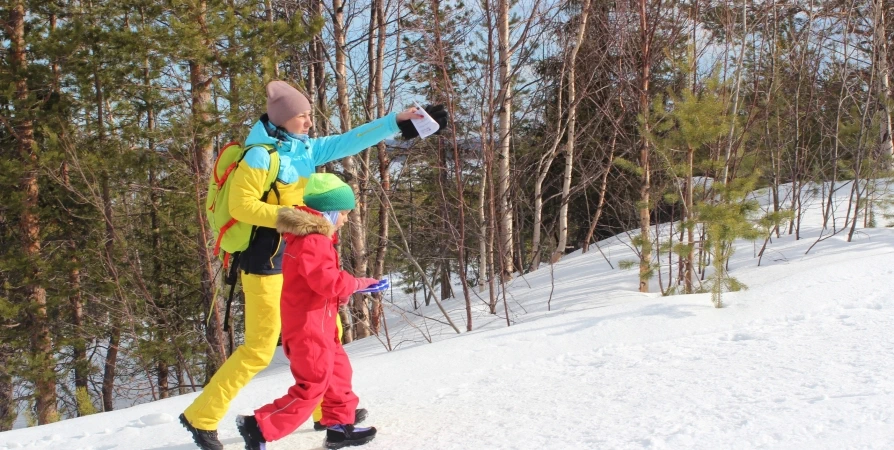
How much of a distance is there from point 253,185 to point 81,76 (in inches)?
355

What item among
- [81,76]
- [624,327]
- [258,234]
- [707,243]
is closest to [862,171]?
[707,243]

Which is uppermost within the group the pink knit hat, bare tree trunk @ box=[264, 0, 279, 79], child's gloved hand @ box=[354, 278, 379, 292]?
bare tree trunk @ box=[264, 0, 279, 79]

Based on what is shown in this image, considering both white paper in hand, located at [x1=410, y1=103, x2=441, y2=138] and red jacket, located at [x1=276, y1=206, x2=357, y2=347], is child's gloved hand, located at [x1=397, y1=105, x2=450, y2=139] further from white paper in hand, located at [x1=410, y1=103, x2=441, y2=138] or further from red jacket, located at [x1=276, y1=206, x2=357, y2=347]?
red jacket, located at [x1=276, y1=206, x2=357, y2=347]

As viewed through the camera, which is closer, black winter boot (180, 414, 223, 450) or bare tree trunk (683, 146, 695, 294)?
black winter boot (180, 414, 223, 450)

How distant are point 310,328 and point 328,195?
565mm

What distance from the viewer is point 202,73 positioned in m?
8.16

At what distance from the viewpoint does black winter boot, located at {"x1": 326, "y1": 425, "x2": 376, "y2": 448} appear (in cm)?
261

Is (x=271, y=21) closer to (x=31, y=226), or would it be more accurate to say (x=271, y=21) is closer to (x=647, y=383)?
(x=31, y=226)

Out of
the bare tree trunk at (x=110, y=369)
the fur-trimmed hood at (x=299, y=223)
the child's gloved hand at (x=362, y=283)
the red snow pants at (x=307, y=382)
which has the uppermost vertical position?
the fur-trimmed hood at (x=299, y=223)

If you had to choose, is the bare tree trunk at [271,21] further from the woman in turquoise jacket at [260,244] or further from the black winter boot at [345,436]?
the black winter boot at [345,436]

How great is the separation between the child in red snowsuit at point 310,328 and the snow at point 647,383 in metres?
0.22

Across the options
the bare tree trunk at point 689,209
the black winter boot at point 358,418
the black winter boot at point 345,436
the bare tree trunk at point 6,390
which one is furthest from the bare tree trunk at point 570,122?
the bare tree trunk at point 6,390

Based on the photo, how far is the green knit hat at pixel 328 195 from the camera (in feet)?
8.63

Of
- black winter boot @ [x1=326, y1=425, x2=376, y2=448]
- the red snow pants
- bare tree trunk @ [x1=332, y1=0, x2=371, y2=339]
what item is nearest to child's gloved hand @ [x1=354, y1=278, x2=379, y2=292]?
the red snow pants
